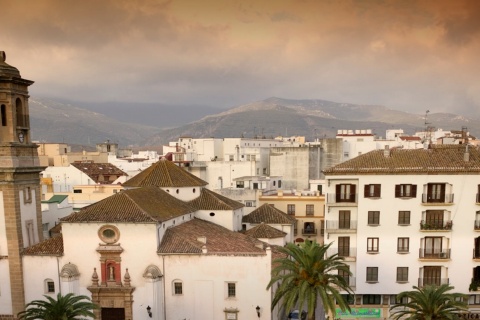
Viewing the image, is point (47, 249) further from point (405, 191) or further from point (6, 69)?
point (405, 191)

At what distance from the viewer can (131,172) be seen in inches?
2936

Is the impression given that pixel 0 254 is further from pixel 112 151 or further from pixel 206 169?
pixel 112 151

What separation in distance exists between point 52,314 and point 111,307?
7964 millimetres

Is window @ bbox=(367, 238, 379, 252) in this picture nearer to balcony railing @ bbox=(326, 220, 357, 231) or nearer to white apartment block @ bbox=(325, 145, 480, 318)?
white apartment block @ bbox=(325, 145, 480, 318)

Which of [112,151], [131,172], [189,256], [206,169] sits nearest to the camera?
[189,256]

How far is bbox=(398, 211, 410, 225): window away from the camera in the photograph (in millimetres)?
32562

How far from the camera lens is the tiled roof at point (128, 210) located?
29844 mm

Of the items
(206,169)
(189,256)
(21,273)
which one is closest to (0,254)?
(21,273)

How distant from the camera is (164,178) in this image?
1594 inches

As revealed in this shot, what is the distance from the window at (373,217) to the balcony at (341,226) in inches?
45.6

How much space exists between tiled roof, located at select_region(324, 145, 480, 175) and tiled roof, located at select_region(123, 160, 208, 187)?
46.9 ft

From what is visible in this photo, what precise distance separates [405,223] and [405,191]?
98.0 inches

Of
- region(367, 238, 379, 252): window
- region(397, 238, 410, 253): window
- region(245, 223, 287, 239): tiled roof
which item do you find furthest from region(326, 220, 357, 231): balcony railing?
region(245, 223, 287, 239): tiled roof

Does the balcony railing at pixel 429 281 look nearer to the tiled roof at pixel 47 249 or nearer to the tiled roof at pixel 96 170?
the tiled roof at pixel 47 249
